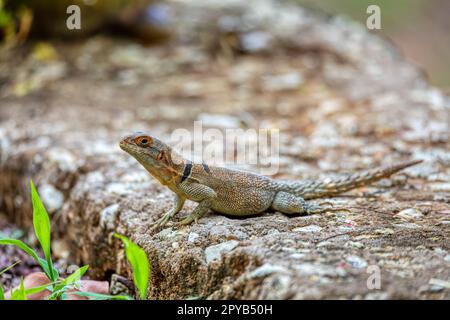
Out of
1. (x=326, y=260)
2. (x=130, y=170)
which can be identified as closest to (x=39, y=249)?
(x=130, y=170)

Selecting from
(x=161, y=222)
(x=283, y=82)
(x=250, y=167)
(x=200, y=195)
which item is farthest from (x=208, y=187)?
(x=283, y=82)

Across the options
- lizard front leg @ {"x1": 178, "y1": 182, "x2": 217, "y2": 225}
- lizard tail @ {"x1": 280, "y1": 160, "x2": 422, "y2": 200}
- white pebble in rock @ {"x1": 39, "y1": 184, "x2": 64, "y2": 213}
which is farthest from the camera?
white pebble in rock @ {"x1": 39, "y1": 184, "x2": 64, "y2": 213}

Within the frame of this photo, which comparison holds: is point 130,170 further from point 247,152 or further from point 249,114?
point 249,114

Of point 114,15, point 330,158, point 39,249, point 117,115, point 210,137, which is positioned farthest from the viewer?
point 114,15

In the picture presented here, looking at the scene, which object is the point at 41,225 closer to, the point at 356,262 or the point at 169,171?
the point at 169,171

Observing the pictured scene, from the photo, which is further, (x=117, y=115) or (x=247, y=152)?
(x=117, y=115)

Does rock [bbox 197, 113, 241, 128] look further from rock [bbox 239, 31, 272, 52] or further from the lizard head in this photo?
the lizard head

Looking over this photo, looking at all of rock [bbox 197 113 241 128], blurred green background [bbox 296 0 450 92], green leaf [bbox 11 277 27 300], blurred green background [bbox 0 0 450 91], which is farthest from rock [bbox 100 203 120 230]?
blurred green background [bbox 296 0 450 92]
